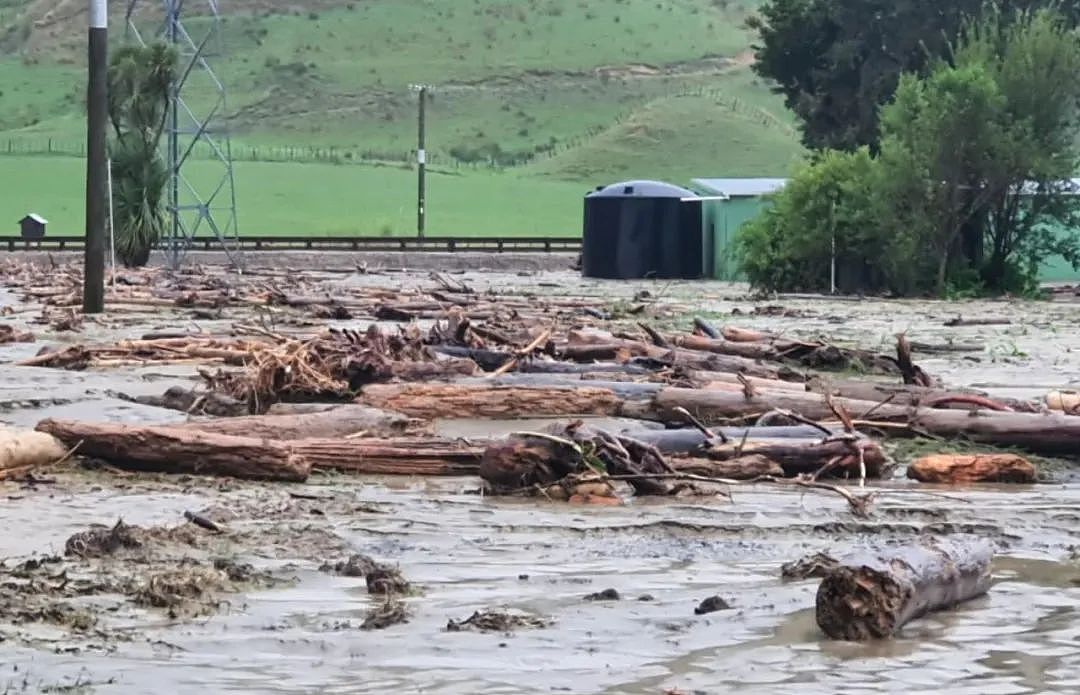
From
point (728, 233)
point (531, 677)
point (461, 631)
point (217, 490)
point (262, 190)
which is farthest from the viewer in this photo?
point (262, 190)

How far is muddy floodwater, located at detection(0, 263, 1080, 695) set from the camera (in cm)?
748

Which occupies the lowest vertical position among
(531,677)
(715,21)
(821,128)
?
(531,677)

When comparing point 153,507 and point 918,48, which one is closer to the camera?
point 153,507

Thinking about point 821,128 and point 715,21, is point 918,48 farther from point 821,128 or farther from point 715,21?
point 715,21

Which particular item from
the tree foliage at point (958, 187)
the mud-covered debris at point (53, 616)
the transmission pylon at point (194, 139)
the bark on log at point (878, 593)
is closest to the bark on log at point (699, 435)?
the bark on log at point (878, 593)

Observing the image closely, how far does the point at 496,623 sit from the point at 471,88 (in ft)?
399

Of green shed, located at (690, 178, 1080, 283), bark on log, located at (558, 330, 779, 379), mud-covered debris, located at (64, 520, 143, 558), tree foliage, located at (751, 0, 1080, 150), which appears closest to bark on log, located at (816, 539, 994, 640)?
mud-covered debris, located at (64, 520, 143, 558)

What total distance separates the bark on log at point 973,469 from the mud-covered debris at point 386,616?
5.46m

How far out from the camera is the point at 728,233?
54312 millimetres

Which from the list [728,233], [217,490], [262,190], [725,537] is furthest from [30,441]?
[262,190]

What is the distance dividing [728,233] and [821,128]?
654 cm

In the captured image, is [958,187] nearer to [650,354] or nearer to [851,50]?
[851,50]

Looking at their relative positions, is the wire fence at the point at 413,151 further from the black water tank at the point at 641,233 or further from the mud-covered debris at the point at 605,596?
the mud-covered debris at the point at 605,596

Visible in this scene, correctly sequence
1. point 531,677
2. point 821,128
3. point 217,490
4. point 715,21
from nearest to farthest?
point 531,677 < point 217,490 < point 821,128 < point 715,21
